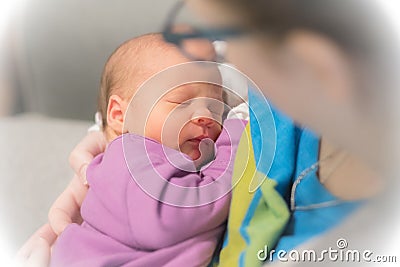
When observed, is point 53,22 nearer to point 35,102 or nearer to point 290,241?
point 35,102

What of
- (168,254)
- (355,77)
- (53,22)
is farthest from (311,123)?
(53,22)

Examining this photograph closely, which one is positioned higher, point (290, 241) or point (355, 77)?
point (355, 77)

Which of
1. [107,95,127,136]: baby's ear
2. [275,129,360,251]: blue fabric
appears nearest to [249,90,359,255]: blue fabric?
[275,129,360,251]: blue fabric

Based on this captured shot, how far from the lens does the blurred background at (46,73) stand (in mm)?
595

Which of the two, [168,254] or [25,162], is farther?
[25,162]

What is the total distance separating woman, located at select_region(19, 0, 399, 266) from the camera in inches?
18.4

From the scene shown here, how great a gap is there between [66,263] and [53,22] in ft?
0.73

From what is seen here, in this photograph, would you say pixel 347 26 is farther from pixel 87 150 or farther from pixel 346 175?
pixel 87 150

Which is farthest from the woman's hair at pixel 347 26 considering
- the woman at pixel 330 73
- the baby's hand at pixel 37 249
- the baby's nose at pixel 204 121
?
the baby's hand at pixel 37 249

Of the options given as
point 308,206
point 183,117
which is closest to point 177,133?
point 183,117

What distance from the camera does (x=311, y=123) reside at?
490 mm

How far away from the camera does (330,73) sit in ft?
1.55

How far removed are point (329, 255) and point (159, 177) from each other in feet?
0.50

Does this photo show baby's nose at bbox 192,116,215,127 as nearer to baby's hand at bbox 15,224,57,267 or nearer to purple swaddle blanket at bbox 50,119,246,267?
purple swaddle blanket at bbox 50,119,246,267
